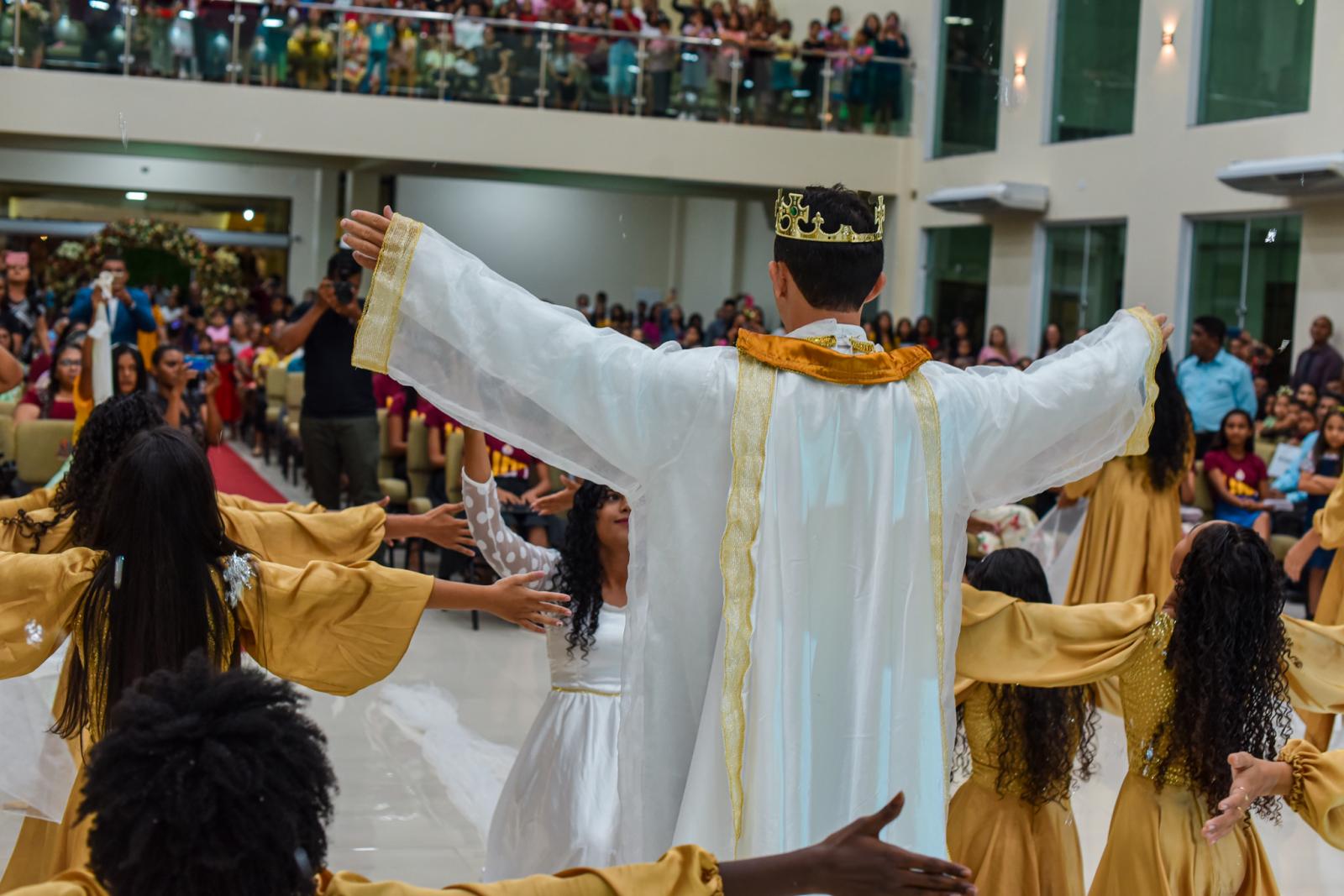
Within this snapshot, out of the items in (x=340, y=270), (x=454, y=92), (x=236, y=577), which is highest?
(x=454, y=92)

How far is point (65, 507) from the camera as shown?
12.9ft

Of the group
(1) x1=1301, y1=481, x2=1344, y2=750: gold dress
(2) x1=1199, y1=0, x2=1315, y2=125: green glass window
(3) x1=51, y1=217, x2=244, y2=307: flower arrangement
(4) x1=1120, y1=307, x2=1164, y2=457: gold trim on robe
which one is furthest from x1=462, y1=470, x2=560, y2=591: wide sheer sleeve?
(3) x1=51, y1=217, x2=244, y2=307: flower arrangement

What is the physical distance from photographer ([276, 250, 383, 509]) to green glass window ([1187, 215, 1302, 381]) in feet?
24.2

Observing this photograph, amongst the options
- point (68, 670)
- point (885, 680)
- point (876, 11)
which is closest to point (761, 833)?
point (885, 680)

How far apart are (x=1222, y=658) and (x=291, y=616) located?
1.81 metres

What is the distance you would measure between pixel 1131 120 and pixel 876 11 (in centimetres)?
461

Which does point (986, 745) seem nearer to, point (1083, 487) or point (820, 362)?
point (820, 362)

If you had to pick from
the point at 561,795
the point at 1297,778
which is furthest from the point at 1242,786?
the point at 561,795

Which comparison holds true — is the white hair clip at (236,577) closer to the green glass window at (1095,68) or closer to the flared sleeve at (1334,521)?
the flared sleeve at (1334,521)

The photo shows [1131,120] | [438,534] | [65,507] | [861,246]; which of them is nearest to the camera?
[861,246]

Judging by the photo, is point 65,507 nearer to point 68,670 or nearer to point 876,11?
point 68,670

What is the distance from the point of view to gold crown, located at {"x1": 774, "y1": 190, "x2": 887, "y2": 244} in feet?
8.63

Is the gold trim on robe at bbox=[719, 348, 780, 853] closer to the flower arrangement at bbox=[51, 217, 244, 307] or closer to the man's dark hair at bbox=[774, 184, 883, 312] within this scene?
the man's dark hair at bbox=[774, 184, 883, 312]

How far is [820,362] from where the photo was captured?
102 inches
